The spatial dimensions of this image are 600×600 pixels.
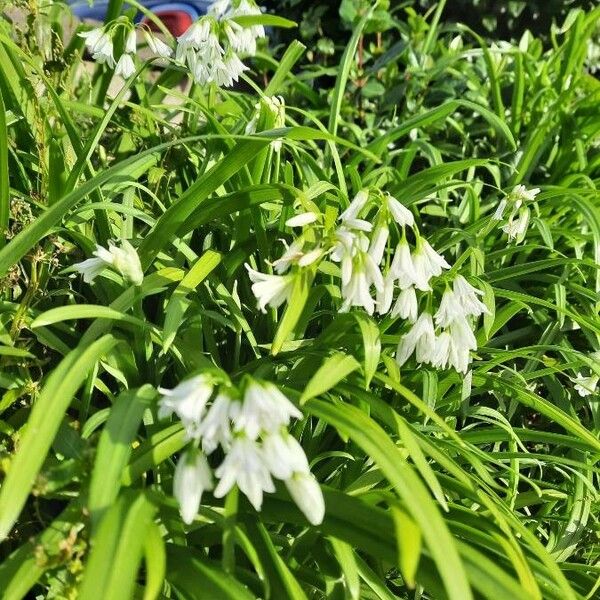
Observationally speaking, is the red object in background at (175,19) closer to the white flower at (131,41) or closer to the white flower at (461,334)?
the white flower at (131,41)

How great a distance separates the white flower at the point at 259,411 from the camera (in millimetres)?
1011

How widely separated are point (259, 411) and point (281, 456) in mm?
68

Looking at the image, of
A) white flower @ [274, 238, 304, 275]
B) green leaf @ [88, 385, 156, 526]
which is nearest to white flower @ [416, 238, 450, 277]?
white flower @ [274, 238, 304, 275]

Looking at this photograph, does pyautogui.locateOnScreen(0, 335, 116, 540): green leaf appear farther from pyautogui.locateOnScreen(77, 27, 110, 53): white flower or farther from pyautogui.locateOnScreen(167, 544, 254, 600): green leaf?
pyautogui.locateOnScreen(77, 27, 110, 53): white flower

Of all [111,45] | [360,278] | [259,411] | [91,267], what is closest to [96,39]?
[111,45]

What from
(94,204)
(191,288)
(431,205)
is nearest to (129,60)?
(94,204)

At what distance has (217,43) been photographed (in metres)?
1.77

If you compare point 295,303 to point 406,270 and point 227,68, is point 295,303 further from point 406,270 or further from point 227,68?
point 227,68

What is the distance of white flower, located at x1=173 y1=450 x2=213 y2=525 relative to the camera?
105cm

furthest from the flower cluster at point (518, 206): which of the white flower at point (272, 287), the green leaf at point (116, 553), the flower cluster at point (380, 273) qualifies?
the green leaf at point (116, 553)

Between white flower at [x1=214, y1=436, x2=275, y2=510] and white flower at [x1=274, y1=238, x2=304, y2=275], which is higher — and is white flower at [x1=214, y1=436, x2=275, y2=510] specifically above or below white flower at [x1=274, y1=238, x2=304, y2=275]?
below

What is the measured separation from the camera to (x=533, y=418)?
85.9 inches

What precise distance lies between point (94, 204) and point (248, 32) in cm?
57

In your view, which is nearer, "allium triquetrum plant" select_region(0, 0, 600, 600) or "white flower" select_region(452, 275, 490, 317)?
"allium triquetrum plant" select_region(0, 0, 600, 600)
